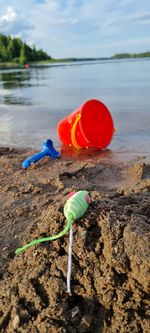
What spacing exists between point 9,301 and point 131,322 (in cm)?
62

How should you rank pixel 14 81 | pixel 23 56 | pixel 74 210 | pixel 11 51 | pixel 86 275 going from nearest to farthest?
pixel 86 275, pixel 74 210, pixel 14 81, pixel 23 56, pixel 11 51

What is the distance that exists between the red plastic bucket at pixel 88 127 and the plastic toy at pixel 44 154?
1.82 ft

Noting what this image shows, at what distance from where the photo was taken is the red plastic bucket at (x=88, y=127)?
552 centimetres

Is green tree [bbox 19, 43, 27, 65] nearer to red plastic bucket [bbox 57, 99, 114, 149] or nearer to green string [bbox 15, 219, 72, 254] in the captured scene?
red plastic bucket [bbox 57, 99, 114, 149]

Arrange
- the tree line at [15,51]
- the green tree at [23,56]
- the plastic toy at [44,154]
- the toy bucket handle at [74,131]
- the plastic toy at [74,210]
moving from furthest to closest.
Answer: the tree line at [15,51] → the green tree at [23,56] → the toy bucket handle at [74,131] → the plastic toy at [44,154] → the plastic toy at [74,210]

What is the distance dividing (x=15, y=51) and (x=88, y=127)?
75991mm

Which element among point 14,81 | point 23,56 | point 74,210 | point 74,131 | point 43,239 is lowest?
point 23,56

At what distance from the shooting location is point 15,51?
→ 77.4 metres

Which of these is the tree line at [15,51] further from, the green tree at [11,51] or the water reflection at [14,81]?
the water reflection at [14,81]

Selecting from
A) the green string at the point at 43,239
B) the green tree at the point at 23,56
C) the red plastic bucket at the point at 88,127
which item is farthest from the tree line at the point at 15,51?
the green string at the point at 43,239

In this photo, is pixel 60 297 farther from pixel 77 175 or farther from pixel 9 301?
pixel 77 175

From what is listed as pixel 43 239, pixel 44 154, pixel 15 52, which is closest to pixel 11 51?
pixel 15 52

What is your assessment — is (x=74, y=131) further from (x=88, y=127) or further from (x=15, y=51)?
(x=15, y=51)

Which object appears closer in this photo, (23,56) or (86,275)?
(86,275)
